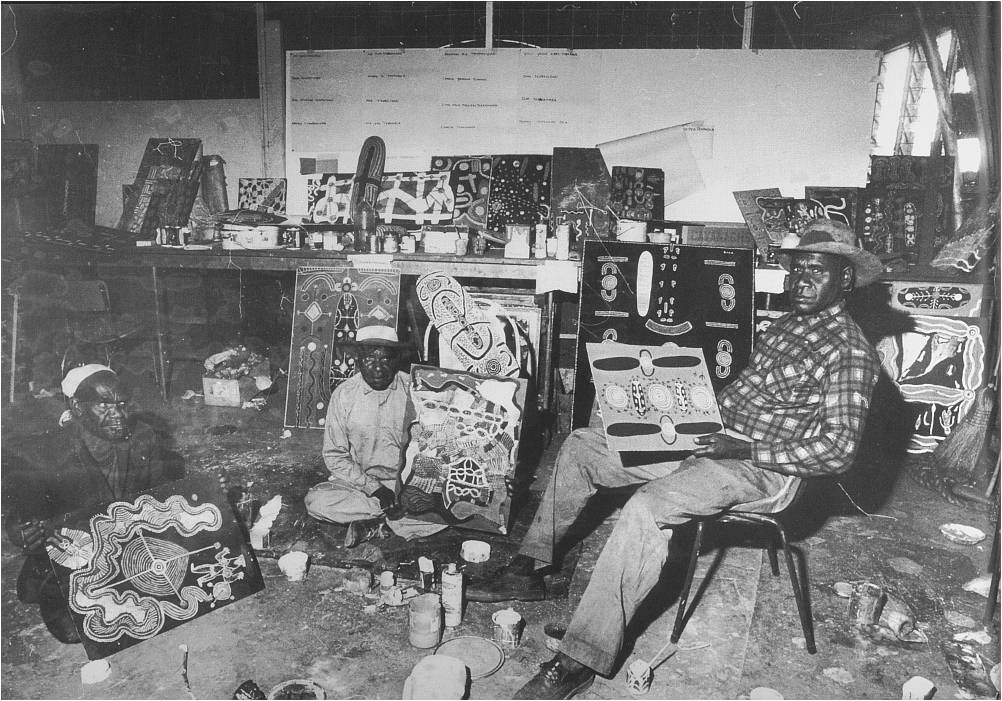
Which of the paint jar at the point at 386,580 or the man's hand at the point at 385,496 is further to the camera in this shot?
the man's hand at the point at 385,496

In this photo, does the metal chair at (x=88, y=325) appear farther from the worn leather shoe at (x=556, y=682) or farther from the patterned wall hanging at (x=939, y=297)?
the patterned wall hanging at (x=939, y=297)

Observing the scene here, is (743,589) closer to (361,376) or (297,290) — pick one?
(361,376)

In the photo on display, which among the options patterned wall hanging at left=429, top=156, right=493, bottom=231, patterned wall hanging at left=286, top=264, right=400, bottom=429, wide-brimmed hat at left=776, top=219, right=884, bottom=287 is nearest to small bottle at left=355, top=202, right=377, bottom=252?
patterned wall hanging at left=286, top=264, right=400, bottom=429

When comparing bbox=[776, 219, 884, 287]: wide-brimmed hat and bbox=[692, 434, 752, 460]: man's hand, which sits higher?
bbox=[776, 219, 884, 287]: wide-brimmed hat

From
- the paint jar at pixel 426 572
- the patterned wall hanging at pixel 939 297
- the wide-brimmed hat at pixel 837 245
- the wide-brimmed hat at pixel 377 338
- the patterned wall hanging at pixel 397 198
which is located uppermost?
the patterned wall hanging at pixel 397 198

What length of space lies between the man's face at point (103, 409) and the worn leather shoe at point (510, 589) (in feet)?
6.78

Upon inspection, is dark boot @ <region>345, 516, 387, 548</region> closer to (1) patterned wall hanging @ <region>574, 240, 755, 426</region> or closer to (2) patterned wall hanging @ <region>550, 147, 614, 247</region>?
(1) patterned wall hanging @ <region>574, 240, 755, 426</region>

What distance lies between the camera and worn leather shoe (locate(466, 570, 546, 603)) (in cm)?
354

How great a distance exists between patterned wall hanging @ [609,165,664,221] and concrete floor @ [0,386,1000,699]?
10.0ft

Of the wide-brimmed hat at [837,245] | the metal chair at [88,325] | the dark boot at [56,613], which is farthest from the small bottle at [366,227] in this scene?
the wide-brimmed hat at [837,245]

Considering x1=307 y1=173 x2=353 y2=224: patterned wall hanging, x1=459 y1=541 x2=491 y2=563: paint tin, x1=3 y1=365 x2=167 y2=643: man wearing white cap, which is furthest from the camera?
x1=307 y1=173 x2=353 y2=224: patterned wall hanging

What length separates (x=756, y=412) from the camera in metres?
3.67

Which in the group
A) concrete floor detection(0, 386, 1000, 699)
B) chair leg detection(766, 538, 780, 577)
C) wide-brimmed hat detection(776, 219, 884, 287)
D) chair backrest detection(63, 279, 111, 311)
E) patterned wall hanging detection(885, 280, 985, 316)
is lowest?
concrete floor detection(0, 386, 1000, 699)

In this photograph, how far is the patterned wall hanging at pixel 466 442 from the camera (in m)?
4.16
